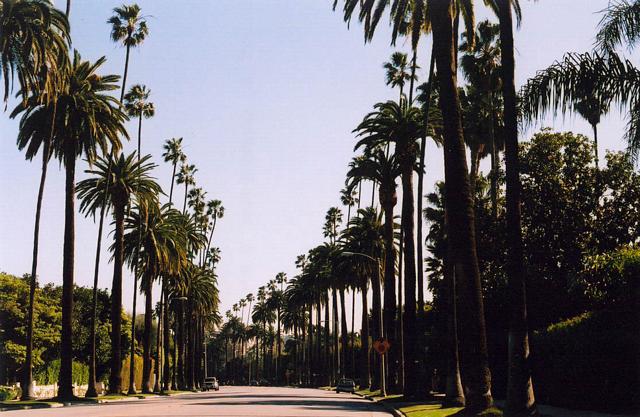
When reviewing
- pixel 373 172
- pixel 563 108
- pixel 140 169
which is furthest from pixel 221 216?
pixel 563 108

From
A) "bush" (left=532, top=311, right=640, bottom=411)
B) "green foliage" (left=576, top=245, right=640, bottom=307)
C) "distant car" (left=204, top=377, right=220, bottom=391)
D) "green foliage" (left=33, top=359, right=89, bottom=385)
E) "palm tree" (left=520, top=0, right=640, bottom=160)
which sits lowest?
"distant car" (left=204, top=377, right=220, bottom=391)

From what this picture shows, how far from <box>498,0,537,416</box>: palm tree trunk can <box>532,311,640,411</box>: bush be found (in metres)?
6.75

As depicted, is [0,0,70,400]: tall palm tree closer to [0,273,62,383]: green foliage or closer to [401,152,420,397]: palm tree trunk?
[401,152,420,397]: palm tree trunk

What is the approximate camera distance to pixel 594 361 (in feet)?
83.1

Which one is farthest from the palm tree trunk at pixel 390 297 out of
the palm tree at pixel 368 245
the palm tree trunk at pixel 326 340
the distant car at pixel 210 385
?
the palm tree trunk at pixel 326 340

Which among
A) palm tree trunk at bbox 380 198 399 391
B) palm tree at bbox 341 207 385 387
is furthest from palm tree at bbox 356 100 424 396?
palm tree at bbox 341 207 385 387

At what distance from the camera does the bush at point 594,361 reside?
79.3 ft

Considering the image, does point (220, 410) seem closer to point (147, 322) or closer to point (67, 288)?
point (67, 288)

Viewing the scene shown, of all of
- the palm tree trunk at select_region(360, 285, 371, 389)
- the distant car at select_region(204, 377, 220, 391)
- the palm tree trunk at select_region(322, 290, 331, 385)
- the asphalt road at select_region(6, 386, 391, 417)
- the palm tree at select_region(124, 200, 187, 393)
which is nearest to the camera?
the asphalt road at select_region(6, 386, 391, 417)

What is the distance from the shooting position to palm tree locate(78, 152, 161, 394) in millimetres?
57844

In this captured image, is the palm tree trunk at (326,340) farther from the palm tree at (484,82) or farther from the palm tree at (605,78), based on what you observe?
the palm tree at (605,78)

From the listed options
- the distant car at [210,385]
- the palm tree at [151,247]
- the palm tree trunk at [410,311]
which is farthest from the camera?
the distant car at [210,385]

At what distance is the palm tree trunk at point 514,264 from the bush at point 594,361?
6748mm

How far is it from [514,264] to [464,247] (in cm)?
278
